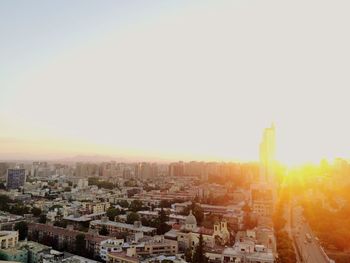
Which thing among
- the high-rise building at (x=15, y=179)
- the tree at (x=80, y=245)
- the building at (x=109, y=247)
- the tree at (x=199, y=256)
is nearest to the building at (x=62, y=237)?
the tree at (x=80, y=245)

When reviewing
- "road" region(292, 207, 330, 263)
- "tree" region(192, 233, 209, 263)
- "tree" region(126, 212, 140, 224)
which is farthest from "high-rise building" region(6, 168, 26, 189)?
"tree" region(192, 233, 209, 263)

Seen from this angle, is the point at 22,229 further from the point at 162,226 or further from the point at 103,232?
the point at 162,226

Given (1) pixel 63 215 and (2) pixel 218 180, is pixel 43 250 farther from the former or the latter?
(2) pixel 218 180

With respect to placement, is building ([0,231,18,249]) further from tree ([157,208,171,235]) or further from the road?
the road

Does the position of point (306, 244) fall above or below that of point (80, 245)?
below

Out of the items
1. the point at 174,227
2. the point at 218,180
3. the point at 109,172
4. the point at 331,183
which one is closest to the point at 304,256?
the point at 174,227

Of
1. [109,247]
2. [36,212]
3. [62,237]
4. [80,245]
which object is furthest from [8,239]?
[36,212]

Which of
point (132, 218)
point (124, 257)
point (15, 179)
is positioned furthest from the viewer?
point (15, 179)
